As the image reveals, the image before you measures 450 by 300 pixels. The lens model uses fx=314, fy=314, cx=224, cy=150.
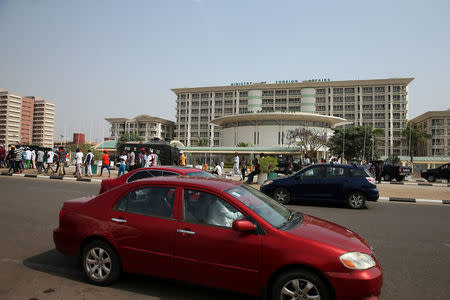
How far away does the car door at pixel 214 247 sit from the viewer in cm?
323

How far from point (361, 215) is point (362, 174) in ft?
6.32

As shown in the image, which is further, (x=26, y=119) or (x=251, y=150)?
(x=26, y=119)

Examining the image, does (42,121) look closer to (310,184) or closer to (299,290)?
(310,184)

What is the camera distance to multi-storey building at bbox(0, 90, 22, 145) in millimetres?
134875

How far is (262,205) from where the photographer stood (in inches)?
153

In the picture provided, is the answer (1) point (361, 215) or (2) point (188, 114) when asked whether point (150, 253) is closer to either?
(1) point (361, 215)

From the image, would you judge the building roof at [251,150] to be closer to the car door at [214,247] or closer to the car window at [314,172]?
the car window at [314,172]

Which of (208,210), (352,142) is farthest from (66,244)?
(352,142)

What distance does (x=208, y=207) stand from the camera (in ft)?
11.8

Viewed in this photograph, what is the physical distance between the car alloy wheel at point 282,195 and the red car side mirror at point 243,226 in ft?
26.8

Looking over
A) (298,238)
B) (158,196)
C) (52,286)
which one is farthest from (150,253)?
(298,238)

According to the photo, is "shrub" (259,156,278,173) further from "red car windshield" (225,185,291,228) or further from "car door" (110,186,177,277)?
"car door" (110,186,177,277)

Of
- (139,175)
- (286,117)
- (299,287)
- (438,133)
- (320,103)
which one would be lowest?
(299,287)

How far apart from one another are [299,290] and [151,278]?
202 cm
